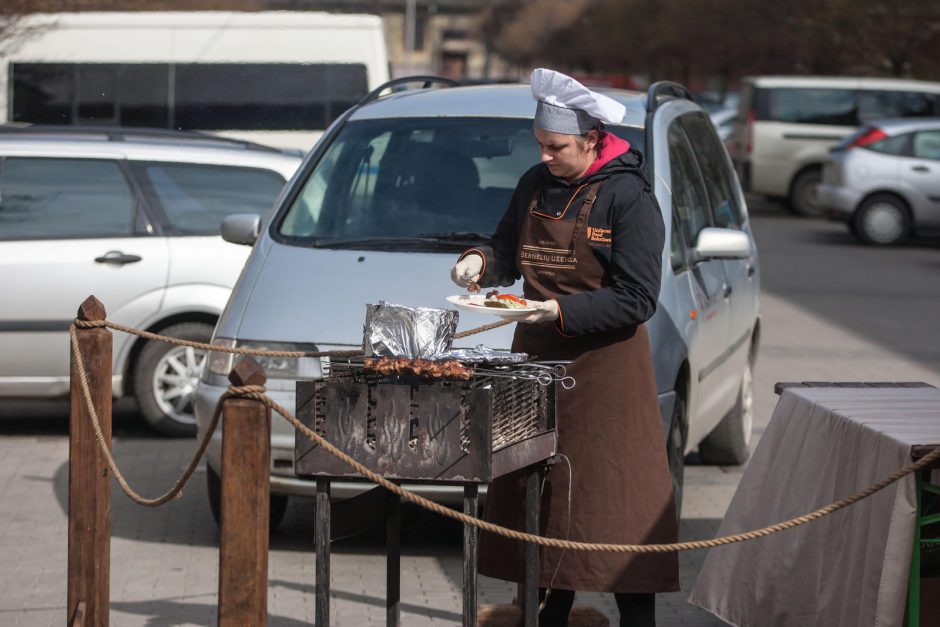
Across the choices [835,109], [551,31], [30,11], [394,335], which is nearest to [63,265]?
[394,335]

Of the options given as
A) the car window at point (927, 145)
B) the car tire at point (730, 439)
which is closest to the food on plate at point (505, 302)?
the car tire at point (730, 439)

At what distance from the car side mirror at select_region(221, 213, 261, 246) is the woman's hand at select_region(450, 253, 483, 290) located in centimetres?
252

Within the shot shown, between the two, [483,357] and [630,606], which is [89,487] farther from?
[630,606]

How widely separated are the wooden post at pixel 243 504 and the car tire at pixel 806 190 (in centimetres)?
2353

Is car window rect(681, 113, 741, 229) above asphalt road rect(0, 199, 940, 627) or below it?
above

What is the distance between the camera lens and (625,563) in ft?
14.6

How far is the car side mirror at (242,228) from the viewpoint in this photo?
698cm

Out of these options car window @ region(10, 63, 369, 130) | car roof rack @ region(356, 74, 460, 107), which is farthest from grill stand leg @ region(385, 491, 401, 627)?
car window @ region(10, 63, 369, 130)

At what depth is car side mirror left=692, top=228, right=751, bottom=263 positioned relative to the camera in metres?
6.61

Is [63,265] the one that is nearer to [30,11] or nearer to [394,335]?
[394,335]

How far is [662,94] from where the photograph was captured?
25.1 feet

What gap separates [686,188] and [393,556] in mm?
3040

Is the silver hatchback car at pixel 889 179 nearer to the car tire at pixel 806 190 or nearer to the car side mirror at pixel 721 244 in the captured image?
the car tire at pixel 806 190

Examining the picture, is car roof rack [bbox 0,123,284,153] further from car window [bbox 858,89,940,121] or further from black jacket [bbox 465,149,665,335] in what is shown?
car window [bbox 858,89,940,121]
